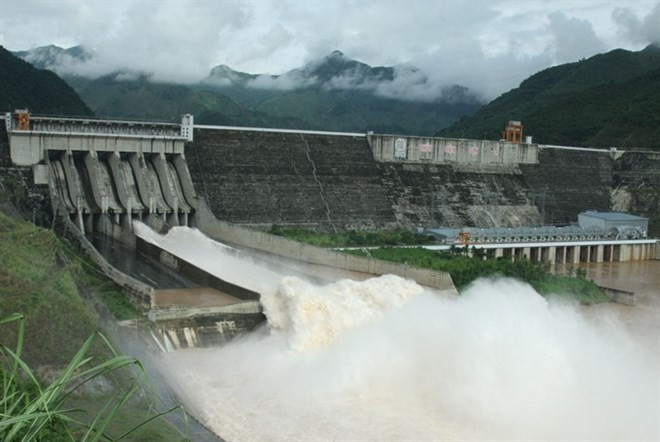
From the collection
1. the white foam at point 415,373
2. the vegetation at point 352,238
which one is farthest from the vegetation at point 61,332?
the vegetation at point 352,238

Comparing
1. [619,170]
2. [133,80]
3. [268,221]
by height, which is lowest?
[268,221]

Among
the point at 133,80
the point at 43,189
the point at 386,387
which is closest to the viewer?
the point at 386,387

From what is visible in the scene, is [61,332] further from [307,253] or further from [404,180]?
[404,180]

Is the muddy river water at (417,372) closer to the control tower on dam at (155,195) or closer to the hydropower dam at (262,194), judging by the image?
the hydropower dam at (262,194)

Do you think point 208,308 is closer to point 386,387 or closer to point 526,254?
point 386,387

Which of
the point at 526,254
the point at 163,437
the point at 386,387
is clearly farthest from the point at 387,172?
the point at 163,437

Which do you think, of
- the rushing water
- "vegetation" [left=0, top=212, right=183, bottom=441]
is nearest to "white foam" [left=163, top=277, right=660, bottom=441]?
the rushing water

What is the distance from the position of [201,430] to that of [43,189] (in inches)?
809

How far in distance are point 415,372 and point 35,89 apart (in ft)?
176

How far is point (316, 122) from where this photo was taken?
117750 millimetres

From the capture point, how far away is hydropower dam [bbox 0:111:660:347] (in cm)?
2736

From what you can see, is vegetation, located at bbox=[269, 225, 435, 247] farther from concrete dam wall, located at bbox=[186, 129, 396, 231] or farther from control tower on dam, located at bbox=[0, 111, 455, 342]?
control tower on dam, located at bbox=[0, 111, 455, 342]

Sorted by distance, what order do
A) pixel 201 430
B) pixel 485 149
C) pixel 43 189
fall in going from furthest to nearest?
pixel 485 149 → pixel 43 189 → pixel 201 430

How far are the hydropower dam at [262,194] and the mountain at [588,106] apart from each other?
1428 centimetres
